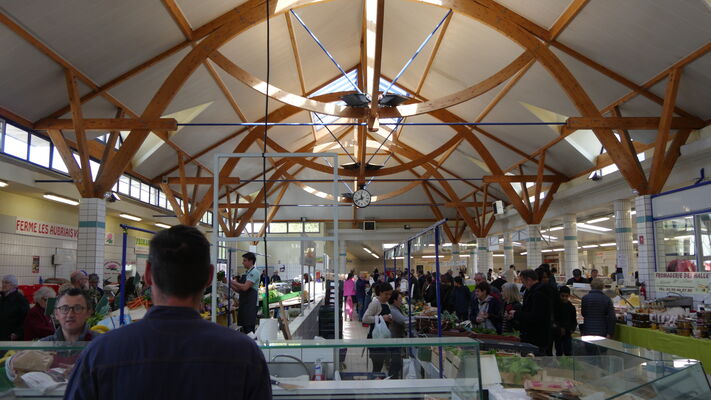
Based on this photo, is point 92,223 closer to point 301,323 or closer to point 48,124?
point 48,124

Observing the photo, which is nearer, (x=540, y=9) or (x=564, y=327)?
(x=564, y=327)

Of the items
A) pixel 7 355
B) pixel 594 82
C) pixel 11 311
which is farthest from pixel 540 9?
pixel 7 355

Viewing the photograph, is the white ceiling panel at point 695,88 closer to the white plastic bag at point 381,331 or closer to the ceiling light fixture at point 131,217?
the white plastic bag at point 381,331

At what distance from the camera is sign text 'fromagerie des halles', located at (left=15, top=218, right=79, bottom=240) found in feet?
37.5

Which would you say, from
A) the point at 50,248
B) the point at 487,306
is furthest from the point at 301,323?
the point at 50,248

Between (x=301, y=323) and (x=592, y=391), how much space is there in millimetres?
5586

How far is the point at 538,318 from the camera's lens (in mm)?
5398

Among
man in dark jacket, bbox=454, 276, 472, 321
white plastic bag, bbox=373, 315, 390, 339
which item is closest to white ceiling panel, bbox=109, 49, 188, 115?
man in dark jacket, bbox=454, 276, 472, 321

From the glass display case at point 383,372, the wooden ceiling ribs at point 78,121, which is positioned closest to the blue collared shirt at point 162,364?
the glass display case at point 383,372

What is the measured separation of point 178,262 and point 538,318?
15.8 ft

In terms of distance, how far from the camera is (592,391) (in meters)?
2.80

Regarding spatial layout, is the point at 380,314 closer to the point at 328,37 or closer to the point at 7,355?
the point at 7,355

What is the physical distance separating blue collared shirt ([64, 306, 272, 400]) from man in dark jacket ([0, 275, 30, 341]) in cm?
520

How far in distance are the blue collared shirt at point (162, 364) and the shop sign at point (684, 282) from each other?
7546 mm
